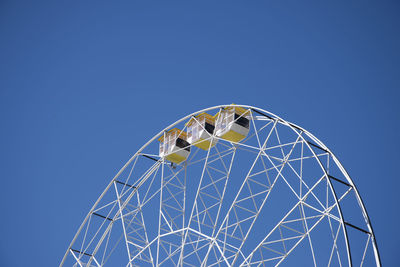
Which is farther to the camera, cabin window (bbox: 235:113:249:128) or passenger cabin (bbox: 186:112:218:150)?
passenger cabin (bbox: 186:112:218:150)

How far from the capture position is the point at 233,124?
31.6 meters

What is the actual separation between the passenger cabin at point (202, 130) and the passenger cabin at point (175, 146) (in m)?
1.02

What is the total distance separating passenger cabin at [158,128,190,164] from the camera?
119 ft

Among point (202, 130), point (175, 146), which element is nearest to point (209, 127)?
point (202, 130)

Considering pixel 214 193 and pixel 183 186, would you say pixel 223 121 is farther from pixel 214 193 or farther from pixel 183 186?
pixel 214 193

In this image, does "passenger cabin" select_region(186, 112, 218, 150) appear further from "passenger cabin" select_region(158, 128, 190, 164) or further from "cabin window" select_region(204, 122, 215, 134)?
"passenger cabin" select_region(158, 128, 190, 164)

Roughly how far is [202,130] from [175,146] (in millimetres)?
2940

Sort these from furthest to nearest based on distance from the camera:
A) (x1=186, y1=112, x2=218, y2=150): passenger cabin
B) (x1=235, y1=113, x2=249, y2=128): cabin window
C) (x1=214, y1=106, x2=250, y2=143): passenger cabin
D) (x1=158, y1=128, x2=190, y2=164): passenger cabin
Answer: (x1=158, y1=128, x2=190, y2=164): passenger cabin < (x1=186, y1=112, x2=218, y2=150): passenger cabin < (x1=235, y1=113, x2=249, y2=128): cabin window < (x1=214, y1=106, x2=250, y2=143): passenger cabin

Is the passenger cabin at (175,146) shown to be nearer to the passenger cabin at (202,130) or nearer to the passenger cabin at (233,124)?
the passenger cabin at (202,130)

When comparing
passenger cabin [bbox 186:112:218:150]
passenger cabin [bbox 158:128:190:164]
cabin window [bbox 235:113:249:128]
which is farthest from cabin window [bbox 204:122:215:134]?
cabin window [bbox 235:113:249:128]

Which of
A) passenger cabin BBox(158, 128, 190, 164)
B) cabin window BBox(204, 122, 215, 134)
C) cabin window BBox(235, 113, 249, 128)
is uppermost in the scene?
cabin window BBox(235, 113, 249, 128)

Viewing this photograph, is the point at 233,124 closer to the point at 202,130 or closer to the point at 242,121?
the point at 242,121

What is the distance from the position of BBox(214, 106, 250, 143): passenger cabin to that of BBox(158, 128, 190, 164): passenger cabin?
13.2 ft

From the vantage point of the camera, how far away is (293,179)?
7019 centimetres
